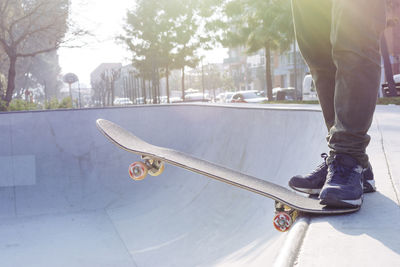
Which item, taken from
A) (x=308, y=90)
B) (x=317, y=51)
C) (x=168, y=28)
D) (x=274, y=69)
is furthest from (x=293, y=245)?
(x=274, y=69)

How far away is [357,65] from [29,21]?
60.3 feet

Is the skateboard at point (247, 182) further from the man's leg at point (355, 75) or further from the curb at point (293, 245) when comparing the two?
the man's leg at point (355, 75)

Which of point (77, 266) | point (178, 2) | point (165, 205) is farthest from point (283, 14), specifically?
point (77, 266)

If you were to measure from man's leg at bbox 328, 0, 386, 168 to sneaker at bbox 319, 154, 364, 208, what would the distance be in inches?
1.6

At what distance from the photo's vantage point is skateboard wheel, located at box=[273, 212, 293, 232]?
58.6 inches

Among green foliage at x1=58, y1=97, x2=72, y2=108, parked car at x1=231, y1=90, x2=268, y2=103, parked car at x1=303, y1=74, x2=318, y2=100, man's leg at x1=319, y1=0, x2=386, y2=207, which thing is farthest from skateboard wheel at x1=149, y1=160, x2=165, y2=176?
parked car at x1=231, y1=90, x2=268, y2=103

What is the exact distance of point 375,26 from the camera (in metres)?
1.67

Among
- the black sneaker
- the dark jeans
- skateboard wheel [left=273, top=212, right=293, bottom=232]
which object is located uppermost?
the dark jeans

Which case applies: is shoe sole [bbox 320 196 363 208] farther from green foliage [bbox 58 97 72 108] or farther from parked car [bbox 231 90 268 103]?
parked car [bbox 231 90 268 103]

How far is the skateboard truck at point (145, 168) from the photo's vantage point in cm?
193

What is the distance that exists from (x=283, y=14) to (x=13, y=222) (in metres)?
19.9

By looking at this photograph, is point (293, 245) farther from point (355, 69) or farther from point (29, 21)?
point (29, 21)

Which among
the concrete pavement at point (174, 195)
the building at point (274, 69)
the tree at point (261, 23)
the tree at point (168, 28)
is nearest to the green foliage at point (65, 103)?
the concrete pavement at point (174, 195)

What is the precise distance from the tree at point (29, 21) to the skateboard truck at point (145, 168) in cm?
1675
